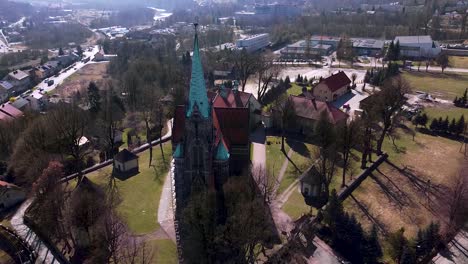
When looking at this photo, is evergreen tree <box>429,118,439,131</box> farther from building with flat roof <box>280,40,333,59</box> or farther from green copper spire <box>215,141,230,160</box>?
building with flat roof <box>280,40,333,59</box>

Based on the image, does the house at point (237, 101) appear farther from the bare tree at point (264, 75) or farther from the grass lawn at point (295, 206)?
the grass lawn at point (295, 206)

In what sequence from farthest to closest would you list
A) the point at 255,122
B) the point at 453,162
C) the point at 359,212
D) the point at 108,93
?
1. the point at 108,93
2. the point at 255,122
3. the point at 453,162
4. the point at 359,212

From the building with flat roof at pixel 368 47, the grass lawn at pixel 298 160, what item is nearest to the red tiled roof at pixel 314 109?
the grass lawn at pixel 298 160

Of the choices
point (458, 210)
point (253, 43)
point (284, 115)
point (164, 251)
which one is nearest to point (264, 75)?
point (284, 115)

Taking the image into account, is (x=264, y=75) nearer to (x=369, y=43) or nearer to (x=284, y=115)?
(x=284, y=115)

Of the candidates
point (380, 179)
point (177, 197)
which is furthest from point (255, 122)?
point (177, 197)

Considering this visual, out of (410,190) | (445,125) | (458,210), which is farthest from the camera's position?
(445,125)

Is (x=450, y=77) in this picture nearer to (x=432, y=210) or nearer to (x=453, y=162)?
(x=453, y=162)

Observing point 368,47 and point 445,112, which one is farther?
point 368,47
